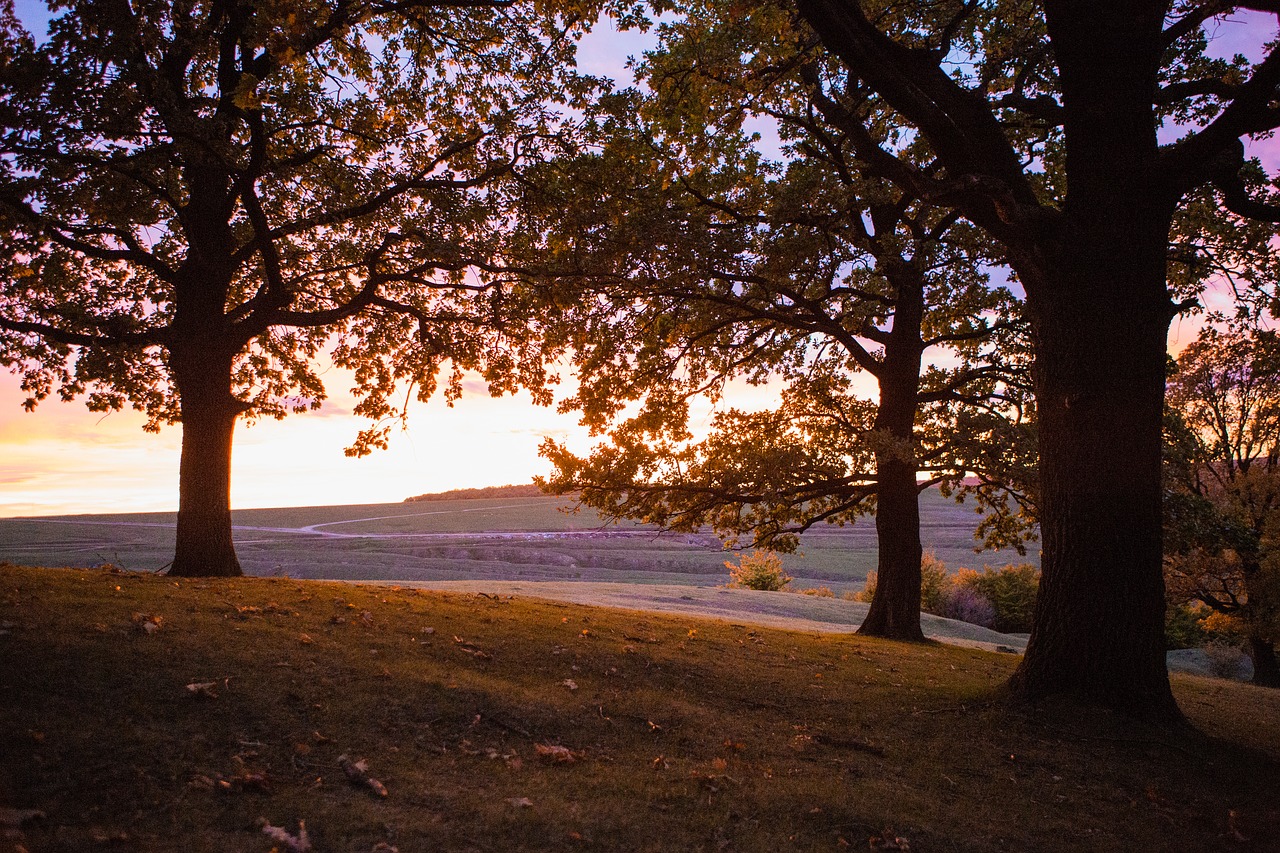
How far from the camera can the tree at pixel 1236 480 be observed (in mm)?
21312

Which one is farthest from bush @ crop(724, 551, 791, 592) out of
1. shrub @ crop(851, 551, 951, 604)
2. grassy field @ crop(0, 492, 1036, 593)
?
shrub @ crop(851, 551, 951, 604)

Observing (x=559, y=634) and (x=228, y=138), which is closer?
(x=559, y=634)

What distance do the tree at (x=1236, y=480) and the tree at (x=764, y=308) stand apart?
7.77 metres

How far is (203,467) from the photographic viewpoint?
12953 mm

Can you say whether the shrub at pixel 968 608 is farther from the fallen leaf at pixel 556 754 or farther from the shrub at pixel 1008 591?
the fallen leaf at pixel 556 754

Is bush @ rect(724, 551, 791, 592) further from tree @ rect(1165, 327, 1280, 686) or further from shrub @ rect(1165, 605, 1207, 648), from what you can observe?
tree @ rect(1165, 327, 1280, 686)

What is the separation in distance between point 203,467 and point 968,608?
1373 inches

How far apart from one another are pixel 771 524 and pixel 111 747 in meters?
14.3

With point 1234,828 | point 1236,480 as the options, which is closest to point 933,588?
point 1236,480

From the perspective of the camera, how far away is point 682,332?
48.9 ft

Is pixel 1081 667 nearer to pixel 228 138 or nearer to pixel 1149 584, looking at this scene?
pixel 1149 584

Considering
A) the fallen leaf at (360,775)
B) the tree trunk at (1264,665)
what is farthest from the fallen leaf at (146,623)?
the tree trunk at (1264,665)

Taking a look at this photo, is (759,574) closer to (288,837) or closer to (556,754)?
(556,754)

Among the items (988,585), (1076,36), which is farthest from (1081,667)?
(988,585)
